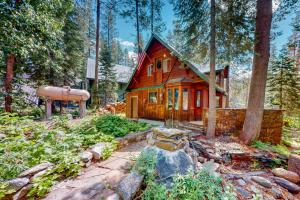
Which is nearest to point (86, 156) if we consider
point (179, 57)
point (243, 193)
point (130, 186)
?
point (130, 186)

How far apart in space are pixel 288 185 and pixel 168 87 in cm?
725

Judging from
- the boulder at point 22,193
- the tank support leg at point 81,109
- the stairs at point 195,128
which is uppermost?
the tank support leg at point 81,109

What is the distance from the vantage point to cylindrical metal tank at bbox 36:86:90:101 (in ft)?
31.2

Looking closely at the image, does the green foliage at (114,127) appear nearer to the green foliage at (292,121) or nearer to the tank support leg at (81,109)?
the tank support leg at (81,109)

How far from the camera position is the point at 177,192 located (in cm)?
237

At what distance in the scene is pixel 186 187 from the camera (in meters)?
2.44

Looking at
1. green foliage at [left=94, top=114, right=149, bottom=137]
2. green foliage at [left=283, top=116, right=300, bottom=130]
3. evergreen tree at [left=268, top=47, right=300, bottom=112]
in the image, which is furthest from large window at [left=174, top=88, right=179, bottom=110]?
evergreen tree at [left=268, top=47, right=300, bottom=112]

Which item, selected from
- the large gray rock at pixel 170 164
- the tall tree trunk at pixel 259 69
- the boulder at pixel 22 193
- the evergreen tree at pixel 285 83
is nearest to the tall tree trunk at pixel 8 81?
the boulder at pixel 22 193

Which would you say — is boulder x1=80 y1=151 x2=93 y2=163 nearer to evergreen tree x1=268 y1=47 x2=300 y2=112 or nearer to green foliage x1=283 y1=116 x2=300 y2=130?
green foliage x1=283 y1=116 x2=300 y2=130

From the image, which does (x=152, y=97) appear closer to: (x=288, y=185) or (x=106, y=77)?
(x=106, y=77)

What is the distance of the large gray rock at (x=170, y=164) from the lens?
8.97 ft

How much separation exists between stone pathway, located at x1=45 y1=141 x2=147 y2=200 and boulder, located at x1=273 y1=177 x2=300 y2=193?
147 inches

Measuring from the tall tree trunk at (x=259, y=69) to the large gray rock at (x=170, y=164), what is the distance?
4.29 metres

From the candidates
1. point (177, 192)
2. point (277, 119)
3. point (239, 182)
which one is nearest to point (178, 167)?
point (177, 192)
